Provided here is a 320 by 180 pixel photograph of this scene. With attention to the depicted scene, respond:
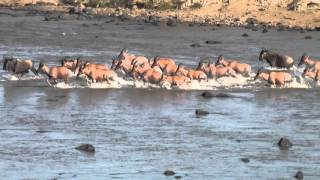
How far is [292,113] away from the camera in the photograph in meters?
18.9

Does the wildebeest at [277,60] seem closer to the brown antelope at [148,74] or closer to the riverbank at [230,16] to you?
the brown antelope at [148,74]

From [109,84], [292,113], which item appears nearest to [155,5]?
[109,84]

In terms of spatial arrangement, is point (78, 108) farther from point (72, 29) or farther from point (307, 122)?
point (72, 29)

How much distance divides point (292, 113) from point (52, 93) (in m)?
5.30

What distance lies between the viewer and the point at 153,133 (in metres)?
16.2


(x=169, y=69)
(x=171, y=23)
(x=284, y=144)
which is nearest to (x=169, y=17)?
(x=171, y=23)

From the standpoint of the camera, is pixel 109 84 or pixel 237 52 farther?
pixel 237 52

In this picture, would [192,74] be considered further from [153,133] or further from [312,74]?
[153,133]

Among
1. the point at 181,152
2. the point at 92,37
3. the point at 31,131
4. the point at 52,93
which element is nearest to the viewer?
the point at 181,152

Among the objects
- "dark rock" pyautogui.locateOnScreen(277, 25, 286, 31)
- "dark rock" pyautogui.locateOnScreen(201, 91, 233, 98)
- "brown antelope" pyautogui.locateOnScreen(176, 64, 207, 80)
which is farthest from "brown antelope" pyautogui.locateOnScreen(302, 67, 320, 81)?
"dark rock" pyautogui.locateOnScreen(277, 25, 286, 31)

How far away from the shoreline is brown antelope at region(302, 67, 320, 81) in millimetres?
13724

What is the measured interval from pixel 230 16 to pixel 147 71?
2208 cm

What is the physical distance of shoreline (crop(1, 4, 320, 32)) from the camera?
3994 cm

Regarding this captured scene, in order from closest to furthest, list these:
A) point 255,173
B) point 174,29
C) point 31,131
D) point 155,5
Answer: point 255,173 → point 31,131 → point 174,29 → point 155,5
